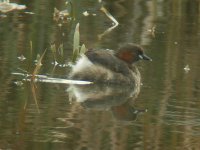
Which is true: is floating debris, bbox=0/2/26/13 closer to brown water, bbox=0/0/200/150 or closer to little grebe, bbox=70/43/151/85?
brown water, bbox=0/0/200/150

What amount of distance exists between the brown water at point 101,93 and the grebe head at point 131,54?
203 millimetres

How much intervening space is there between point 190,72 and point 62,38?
2303 mm

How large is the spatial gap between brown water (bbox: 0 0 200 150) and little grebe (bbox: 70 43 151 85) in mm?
162

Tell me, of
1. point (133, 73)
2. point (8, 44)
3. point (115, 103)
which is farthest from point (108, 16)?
point (115, 103)

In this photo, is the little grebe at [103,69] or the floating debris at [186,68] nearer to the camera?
the little grebe at [103,69]

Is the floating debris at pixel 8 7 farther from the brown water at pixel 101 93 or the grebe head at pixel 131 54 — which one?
the grebe head at pixel 131 54

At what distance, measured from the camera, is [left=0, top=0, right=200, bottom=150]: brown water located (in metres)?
6.70

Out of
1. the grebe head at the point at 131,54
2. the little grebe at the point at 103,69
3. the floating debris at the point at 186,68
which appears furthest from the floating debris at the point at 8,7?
the floating debris at the point at 186,68

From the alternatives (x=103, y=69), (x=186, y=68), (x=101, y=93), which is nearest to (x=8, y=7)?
(x=186, y=68)

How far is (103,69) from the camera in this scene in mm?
9164

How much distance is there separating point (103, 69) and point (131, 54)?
717 mm

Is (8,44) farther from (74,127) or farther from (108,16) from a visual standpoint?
(74,127)

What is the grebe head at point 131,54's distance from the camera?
9.74m

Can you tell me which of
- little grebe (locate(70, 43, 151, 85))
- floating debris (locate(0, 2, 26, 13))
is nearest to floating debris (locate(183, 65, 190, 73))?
little grebe (locate(70, 43, 151, 85))
